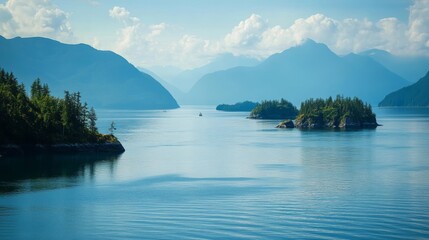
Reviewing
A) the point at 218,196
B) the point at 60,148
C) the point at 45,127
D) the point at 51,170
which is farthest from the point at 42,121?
the point at 218,196

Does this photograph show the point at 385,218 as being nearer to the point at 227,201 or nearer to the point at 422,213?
the point at 422,213

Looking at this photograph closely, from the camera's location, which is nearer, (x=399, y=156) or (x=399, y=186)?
(x=399, y=186)

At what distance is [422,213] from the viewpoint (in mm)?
47688

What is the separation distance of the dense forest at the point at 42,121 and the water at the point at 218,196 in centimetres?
834

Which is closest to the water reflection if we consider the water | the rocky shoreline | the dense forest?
the water

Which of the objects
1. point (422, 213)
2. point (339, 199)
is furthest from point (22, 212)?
A: point (422, 213)

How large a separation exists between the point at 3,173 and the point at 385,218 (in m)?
55.0

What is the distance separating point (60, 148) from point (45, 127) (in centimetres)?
572

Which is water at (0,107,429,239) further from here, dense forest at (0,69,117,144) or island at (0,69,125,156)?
dense forest at (0,69,117,144)

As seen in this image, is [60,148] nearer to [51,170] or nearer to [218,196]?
[51,170]

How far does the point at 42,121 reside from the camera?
4198 inches

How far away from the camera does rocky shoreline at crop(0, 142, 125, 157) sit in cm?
9725

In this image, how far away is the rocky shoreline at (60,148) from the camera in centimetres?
9725

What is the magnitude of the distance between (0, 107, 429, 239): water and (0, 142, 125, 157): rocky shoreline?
5581 mm
